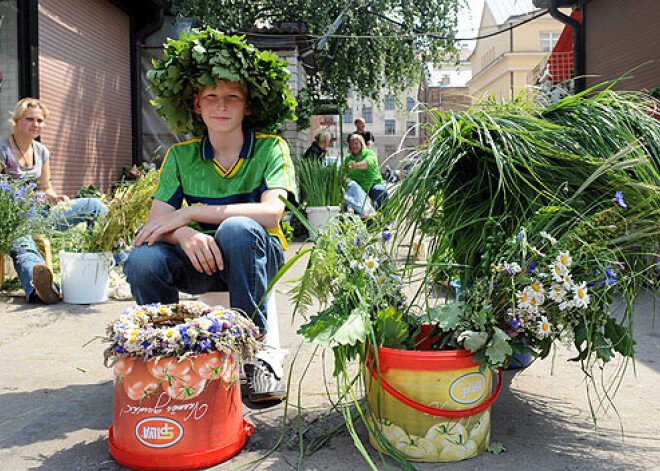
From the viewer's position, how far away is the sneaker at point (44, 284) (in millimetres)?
4340

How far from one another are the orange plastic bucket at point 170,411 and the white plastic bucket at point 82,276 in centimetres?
275

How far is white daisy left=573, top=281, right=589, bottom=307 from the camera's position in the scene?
6.25 feet

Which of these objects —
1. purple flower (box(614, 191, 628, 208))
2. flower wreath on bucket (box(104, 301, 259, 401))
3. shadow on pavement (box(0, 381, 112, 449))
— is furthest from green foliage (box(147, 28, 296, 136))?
purple flower (box(614, 191, 628, 208))

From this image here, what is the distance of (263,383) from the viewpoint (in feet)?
8.16

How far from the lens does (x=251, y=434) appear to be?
2230mm

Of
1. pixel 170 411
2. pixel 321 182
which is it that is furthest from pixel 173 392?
pixel 321 182

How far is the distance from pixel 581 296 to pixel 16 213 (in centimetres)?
381

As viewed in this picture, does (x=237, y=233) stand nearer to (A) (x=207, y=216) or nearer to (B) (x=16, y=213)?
(A) (x=207, y=216)

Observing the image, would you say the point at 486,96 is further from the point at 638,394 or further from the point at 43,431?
the point at 43,431

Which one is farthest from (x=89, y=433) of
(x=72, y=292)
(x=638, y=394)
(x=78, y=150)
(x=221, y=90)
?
(x=78, y=150)

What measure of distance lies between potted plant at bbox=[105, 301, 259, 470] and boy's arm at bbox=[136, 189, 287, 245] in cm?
57

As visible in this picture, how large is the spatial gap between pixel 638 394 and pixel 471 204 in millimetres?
1126

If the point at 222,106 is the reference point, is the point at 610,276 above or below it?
below

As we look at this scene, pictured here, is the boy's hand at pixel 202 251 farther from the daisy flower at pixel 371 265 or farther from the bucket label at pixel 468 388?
the bucket label at pixel 468 388
